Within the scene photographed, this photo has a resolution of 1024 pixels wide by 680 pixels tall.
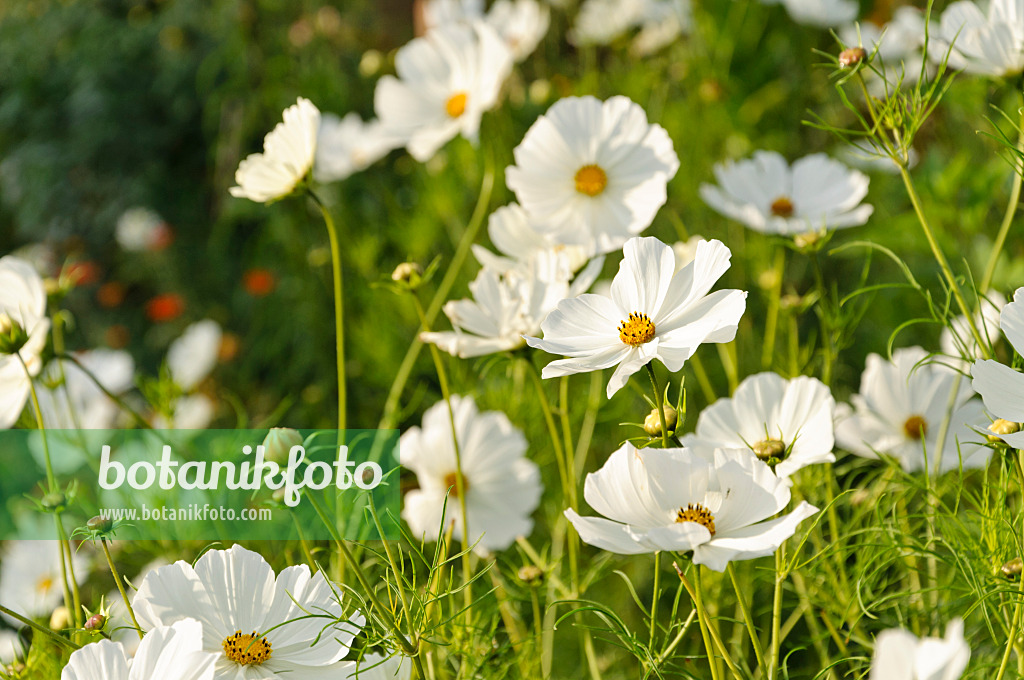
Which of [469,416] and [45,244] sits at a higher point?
[45,244]

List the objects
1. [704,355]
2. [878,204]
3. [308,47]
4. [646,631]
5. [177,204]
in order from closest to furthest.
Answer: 1. [646,631]
2. [704,355]
3. [878,204]
4. [308,47]
5. [177,204]

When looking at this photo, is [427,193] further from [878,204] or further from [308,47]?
[878,204]

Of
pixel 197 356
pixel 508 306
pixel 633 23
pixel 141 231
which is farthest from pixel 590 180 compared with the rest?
pixel 141 231

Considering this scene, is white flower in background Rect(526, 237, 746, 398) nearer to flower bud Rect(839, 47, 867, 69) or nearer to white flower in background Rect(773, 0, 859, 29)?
flower bud Rect(839, 47, 867, 69)

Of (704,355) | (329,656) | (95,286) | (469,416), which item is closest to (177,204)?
(95,286)

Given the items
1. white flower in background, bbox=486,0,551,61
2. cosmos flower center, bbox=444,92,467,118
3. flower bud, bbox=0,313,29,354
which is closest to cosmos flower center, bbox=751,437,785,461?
flower bud, bbox=0,313,29,354

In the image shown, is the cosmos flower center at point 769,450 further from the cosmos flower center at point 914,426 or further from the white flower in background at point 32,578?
the white flower in background at point 32,578
